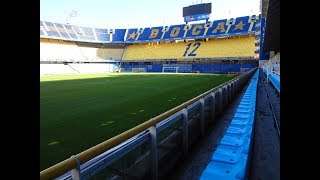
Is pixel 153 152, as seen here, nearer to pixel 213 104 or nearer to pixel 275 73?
pixel 213 104

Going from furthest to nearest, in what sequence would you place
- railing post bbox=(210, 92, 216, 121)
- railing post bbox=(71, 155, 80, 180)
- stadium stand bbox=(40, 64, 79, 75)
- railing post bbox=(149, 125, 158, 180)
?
stadium stand bbox=(40, 64, 79, 75) → railing post bbox=(210, 92, 216, 121) → railing post bbox=(149, 125, 158, 180) → railing post bbox=(71, 155, 80, 180)

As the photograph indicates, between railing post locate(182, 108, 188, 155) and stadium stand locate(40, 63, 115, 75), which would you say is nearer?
railing post locate(182, 108, 188, 155)

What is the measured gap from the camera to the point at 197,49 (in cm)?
4634

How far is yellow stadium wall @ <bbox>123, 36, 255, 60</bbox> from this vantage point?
42.0 meters

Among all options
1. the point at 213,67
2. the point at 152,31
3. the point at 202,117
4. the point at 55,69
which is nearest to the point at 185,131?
the point at 202,117

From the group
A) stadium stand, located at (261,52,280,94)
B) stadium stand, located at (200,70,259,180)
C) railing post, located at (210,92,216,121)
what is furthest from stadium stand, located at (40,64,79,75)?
stadium stand, located at (200,70,259,180)

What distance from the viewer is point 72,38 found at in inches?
1836

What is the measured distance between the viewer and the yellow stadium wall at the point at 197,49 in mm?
41969

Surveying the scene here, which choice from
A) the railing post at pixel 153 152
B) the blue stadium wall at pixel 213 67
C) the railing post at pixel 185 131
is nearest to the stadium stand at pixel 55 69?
the blue stadium wall at pixel 213 67

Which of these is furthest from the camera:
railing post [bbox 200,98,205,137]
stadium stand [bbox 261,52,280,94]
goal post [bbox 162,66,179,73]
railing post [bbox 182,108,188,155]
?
goal post [bbox 162,66,179,73]

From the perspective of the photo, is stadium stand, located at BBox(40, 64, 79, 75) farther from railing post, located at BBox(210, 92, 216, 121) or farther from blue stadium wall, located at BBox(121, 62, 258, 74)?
railing post, located at BBox(210, 92, 216, 121)
